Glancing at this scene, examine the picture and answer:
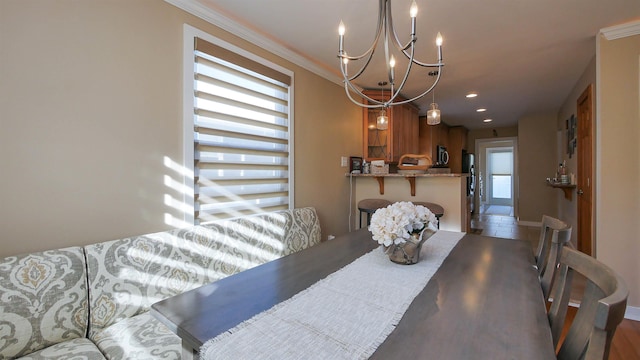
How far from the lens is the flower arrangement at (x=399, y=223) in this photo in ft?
4.10

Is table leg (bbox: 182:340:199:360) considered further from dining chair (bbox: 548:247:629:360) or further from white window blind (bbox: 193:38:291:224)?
white window blind (bbox: 193:38:291:224)

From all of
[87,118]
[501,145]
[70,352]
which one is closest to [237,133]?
[87,118]

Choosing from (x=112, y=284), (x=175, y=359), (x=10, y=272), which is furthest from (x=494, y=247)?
(x=10, y=272)

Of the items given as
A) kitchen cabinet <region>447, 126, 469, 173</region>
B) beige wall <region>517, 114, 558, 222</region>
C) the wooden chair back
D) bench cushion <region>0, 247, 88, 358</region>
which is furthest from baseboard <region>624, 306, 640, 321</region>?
kitchen cabinet <region>447, 126, 469, 173</region>

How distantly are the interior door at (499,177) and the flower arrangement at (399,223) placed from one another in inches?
368

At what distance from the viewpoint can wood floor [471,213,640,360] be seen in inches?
71.9

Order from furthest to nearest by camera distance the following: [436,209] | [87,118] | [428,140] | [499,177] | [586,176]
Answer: [499,177], [428,140], [586,176], [436,209], [87,118]

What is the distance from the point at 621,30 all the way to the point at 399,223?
2.66 m

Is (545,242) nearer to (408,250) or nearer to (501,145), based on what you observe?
(408,250)

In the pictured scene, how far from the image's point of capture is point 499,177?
9.38 meters

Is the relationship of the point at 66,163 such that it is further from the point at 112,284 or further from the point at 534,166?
the point at 534,166

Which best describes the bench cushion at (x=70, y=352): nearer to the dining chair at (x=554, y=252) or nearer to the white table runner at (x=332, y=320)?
the white table runner at (x=332, y=320)

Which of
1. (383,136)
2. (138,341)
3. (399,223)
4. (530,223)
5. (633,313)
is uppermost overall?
(383,136)

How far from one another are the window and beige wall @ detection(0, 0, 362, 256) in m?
0.16
